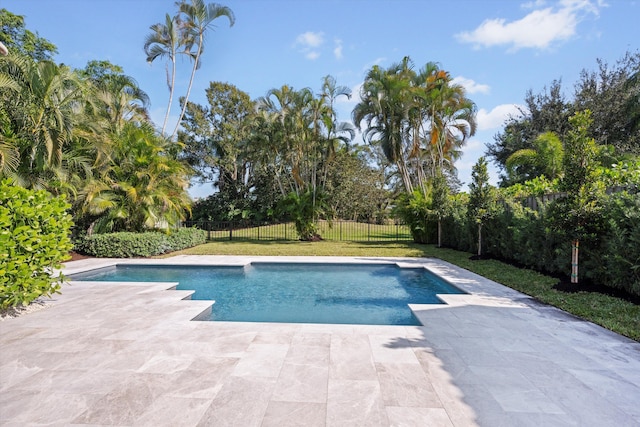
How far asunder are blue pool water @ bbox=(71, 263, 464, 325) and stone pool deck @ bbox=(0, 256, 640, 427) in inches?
50.2

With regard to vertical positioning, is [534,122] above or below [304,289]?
above

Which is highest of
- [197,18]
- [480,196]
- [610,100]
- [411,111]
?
[197,18]

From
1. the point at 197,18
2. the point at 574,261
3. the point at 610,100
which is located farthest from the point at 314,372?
the point at 610,100

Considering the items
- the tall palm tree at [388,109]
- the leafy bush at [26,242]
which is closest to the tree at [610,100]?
the tall palm tree at [388,109]

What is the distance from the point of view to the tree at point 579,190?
5719mm

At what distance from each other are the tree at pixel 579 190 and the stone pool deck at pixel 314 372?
2009mm

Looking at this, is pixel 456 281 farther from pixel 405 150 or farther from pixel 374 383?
pixel 405 150

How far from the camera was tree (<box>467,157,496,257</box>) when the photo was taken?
970 cm

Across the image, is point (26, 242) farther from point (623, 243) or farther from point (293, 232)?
point (293, 232)

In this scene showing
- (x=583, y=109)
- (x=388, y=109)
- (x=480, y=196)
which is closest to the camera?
(x=480, y=196)

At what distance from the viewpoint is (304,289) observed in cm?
742

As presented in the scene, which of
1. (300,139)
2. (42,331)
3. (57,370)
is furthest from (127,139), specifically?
(57,370)

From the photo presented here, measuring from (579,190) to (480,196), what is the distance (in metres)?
4.02

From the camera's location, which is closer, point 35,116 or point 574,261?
point 574,261
